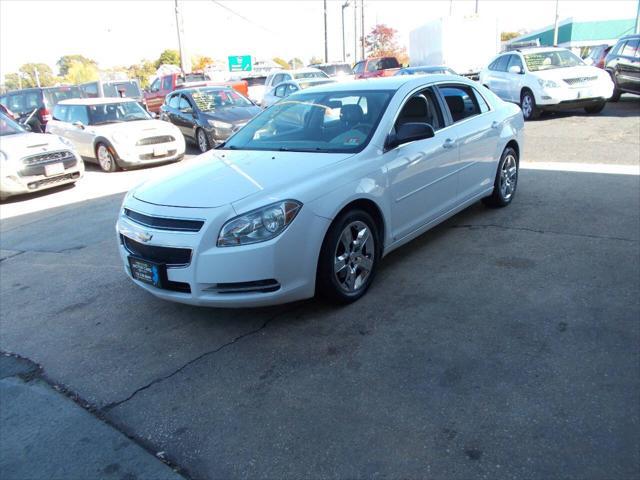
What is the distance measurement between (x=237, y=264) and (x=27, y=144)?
749cm

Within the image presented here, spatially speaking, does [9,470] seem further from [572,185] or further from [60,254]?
[572,185]

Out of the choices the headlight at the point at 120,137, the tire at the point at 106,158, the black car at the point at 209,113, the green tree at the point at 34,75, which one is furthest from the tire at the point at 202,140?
the green tree at the point at 34,75

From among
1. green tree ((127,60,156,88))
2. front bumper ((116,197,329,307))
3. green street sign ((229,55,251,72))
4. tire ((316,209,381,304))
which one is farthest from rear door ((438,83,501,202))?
green tree ((127,60,156,88))

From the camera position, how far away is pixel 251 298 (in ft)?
11.6

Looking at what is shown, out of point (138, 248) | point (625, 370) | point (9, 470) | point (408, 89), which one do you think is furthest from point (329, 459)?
point (408, 89)

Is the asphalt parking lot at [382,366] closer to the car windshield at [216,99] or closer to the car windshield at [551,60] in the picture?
the car windshield at [216,99]

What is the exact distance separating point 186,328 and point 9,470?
1.48 m

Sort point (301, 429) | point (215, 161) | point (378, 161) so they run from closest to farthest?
point (301, 429), point (378, 161), point (215, 161)

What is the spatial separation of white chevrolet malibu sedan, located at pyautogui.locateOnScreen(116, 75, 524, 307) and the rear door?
0.06 ft

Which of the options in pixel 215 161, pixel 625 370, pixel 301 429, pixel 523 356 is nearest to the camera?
pixel 301 429

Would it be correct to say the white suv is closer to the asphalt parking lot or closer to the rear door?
the rear door

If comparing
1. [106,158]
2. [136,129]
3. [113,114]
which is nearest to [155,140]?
[136,129]

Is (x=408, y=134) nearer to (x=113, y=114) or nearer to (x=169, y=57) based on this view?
(x=113, y=114)

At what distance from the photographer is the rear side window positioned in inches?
204
